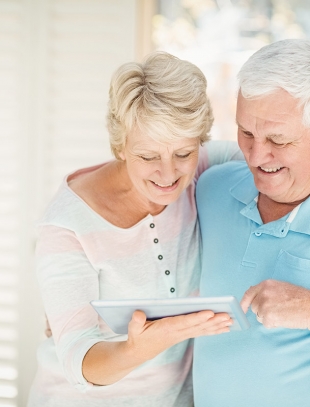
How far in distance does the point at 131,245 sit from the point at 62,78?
57.1 inches

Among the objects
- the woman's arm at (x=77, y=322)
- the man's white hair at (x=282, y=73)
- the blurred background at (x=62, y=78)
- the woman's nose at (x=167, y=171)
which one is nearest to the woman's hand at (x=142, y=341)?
the woman's arm at (x=77, y=322)

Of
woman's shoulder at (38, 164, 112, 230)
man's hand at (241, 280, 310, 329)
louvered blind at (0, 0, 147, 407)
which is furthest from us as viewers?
louvered blind at (0, 0, 147, 407)

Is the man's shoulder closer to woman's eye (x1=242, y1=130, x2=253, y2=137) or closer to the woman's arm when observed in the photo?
woman's eye (x1=242, y1=130, x2=253, y2=137)

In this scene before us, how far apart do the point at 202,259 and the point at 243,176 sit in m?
0.27

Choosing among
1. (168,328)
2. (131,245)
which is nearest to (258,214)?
(131,245)

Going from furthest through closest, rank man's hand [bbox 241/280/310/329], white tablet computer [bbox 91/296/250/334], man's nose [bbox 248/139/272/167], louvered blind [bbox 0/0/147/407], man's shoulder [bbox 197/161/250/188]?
louvered blind [bbox 0/0/147/407] < man's shoulder [bbox 197/161/250/188] < man's nose [bbox 248/139/272/167] < man's hand [bbox 241/280/310/329] < white tablet computer [bbox 91/296/250/334]

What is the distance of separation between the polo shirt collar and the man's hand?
0.20m

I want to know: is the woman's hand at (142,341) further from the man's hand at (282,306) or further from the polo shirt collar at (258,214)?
the polo shirt collar at (258,214)

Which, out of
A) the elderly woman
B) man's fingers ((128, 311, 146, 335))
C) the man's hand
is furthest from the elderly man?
man's fingers ((128, 311, 146, 335))

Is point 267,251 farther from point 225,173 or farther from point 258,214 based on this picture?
point 225,173

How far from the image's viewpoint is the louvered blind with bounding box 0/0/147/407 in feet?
9.62

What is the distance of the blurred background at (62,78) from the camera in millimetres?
2953

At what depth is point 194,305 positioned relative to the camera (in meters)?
1.29

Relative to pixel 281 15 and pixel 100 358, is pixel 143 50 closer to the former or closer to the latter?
pixel 281 15
